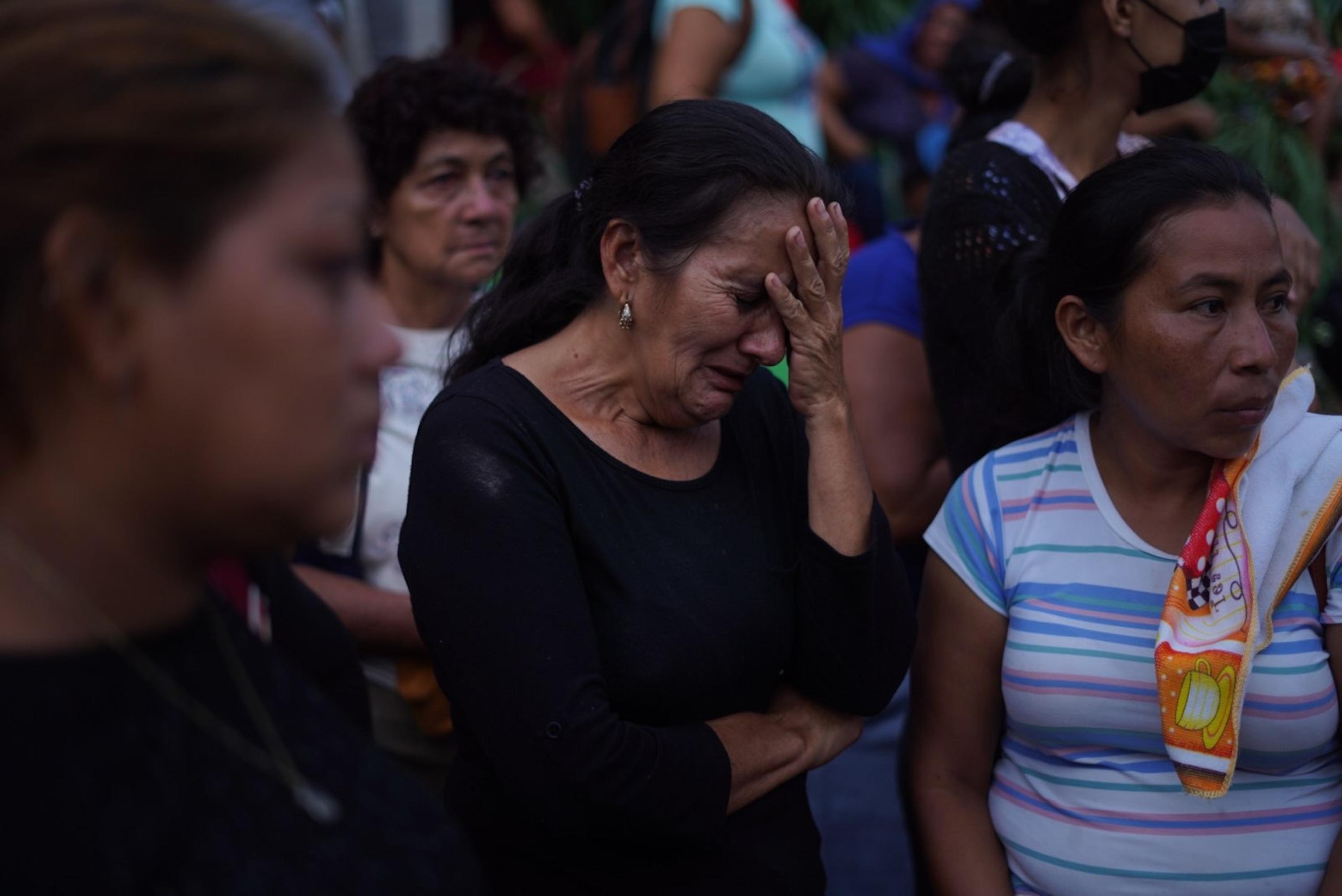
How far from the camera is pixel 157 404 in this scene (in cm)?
105

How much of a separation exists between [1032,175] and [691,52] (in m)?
1.53

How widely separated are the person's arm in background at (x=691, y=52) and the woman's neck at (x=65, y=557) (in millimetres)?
3109

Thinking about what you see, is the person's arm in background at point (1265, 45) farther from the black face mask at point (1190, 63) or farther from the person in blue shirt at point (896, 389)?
the person in blue shirt at point (896, 389)

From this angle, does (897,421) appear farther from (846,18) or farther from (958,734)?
(846,18)

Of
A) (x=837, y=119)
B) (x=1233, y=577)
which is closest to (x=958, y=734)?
(x=1233, y=577)

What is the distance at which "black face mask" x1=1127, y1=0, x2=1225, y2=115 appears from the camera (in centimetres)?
287

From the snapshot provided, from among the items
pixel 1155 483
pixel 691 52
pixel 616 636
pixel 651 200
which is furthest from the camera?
pixel 691 52

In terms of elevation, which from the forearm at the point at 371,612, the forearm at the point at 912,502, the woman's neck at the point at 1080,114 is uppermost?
the woman's neck at the point at 1080,114

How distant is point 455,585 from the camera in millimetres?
1957

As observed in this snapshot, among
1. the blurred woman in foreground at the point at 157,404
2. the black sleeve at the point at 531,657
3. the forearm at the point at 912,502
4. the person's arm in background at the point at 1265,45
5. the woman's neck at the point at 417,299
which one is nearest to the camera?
the blurred woman in foreground at the point at 157,404

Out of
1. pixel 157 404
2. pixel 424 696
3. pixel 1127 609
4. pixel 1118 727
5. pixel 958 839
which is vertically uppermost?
pixel 157 404

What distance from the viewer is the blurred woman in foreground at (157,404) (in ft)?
3.33

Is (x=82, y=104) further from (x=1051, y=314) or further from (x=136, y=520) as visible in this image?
(x=1051, y=314)

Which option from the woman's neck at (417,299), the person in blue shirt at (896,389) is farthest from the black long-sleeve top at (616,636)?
the woman's neck at (417,299)
